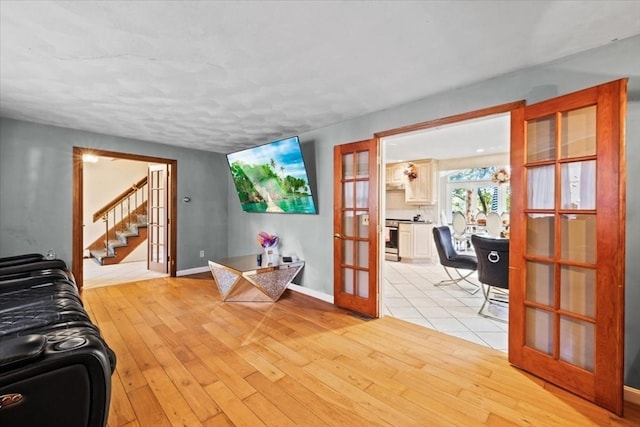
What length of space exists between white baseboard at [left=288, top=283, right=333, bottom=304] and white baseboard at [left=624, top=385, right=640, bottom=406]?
8.47 ft

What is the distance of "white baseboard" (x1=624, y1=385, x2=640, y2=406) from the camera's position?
5.68 feet

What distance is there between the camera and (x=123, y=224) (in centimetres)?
699

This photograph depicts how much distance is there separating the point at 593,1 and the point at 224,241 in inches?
218

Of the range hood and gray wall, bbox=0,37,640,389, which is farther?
the range hood

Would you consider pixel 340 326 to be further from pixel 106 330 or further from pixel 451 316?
pixel 106 330

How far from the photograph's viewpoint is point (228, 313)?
3.20 metres

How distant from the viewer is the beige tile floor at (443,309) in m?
2.74

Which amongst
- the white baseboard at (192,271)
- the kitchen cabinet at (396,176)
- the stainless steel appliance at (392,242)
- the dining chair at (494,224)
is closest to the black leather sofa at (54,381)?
the white baseboard at (192,271)

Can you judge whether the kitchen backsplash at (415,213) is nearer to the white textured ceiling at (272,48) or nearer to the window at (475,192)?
the window at (475,192)

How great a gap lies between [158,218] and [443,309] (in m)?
5.10

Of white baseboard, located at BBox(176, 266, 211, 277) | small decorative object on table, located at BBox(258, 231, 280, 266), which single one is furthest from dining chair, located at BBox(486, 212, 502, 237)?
white baseboard, located at BBox(176, 266, 211, 277)

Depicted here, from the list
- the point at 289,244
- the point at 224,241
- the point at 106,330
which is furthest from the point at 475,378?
the point at 224,241

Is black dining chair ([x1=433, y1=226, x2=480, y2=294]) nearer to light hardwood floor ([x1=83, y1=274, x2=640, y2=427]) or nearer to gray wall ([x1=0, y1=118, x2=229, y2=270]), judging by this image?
light hardwood floor ([x1=83, y1=274, x2=640, y2=427])

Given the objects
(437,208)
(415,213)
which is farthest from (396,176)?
(437,208)
